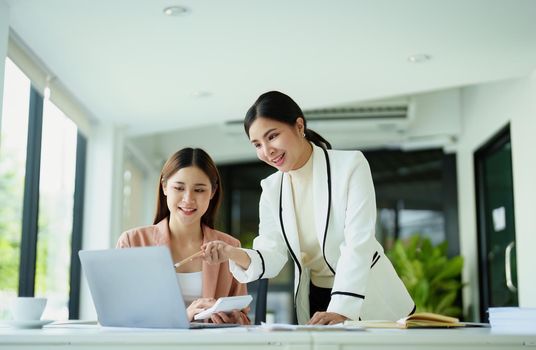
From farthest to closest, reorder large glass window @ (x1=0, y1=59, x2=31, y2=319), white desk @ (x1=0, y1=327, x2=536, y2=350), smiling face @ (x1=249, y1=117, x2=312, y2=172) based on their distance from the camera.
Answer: large glass window @ (x1=0, y1=59, x2=31, y2=319), smiling face @ (x1=249, y1=117, x2=312, y2=172), white desk @ (x1=0, y1=327, x2=536, y2=350)

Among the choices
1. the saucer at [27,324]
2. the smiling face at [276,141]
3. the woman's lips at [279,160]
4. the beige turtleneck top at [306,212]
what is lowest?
the saucer at [27,324]

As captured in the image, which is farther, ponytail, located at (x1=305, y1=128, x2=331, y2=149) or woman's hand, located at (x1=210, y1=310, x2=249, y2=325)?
ponytail, located at (x1=305, y1=128, x2=331, y2=149)

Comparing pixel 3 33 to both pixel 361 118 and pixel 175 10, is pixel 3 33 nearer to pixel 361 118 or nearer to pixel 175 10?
pixel 175 10

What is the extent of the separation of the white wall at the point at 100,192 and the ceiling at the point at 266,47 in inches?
18.7

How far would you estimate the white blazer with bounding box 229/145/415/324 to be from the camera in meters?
2.02

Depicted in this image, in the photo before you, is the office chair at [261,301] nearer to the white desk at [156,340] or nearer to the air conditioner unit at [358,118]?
the white desk at [156,340]

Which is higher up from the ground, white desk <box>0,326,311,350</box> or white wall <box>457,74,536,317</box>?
white wall <box>457,74,536,317</box>

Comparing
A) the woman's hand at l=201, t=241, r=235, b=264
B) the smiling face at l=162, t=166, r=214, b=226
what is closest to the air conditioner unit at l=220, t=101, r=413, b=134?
the smiling face at l=162, t=166, r=214, b=226

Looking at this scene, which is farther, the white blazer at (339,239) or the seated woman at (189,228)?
the seated woman at (189,228)

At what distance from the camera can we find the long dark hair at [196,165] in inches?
98.3

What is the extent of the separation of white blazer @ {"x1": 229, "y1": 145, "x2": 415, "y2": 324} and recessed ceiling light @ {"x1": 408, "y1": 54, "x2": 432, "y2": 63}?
6.42ft

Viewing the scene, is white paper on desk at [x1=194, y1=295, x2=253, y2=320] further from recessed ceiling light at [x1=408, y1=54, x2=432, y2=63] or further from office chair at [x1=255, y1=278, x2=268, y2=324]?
recessed ceiling light at [x1=408, y1=54, x2=432, y2=63]

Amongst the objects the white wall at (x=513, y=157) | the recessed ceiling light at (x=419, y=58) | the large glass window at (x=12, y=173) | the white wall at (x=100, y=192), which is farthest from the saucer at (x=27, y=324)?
the white wall at (x=100, y=192)

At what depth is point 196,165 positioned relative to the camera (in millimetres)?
2492
